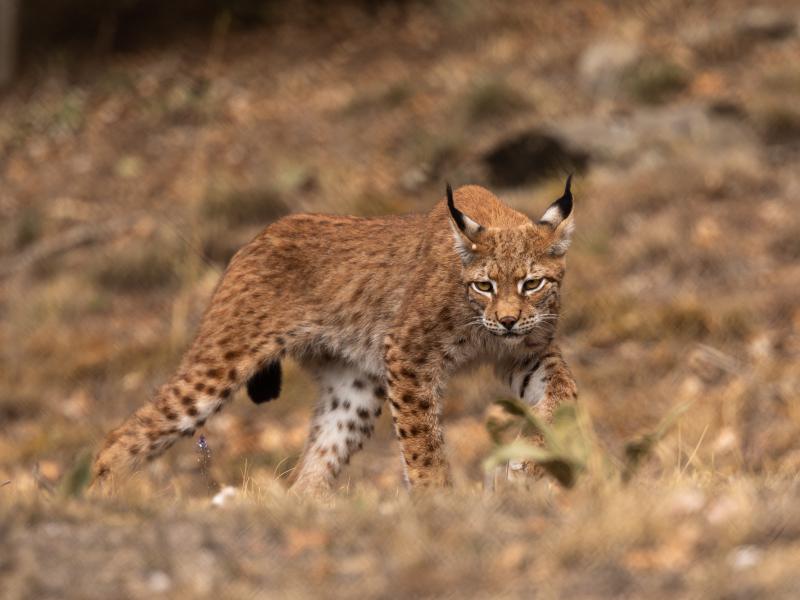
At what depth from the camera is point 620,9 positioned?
60.5ft

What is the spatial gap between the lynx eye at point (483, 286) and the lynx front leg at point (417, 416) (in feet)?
1.22

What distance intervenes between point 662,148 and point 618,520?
10023mm

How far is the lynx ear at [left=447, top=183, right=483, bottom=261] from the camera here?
213 inches

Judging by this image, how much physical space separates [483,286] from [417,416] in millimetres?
595

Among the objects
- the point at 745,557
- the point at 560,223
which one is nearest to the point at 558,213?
the point at 560,223

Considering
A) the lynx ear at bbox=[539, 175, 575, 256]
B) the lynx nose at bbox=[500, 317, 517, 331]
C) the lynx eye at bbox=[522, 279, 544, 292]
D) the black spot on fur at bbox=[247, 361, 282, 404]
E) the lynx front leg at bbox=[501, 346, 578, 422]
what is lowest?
the black spot on fur at bbox=[247, 361, 282, 404]

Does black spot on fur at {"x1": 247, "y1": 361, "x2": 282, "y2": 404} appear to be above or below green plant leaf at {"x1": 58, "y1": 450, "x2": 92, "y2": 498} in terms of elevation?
below

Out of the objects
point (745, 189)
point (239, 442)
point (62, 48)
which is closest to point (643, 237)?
point (745, 189)

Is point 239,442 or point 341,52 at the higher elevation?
point 341,52

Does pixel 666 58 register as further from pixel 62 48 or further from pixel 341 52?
pixel 62 48

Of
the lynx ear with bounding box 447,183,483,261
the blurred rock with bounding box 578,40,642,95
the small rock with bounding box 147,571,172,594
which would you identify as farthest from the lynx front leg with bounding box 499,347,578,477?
the blurred rock with bounding box 578,40,642,95

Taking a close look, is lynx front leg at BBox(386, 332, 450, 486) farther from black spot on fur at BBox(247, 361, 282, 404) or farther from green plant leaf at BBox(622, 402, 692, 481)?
green plant leaf at BBox(622, 402, 692, 481)

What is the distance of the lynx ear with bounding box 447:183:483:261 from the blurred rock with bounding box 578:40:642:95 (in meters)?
9.92

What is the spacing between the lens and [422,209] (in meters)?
13.0
